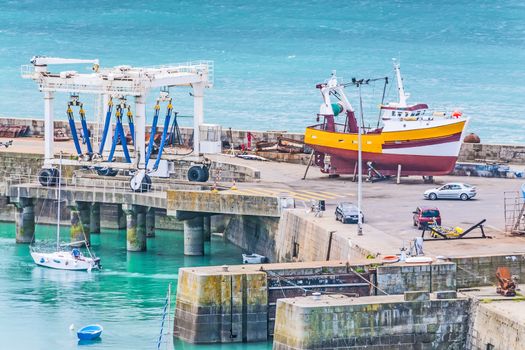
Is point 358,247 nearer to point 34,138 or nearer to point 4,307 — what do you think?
point 4,307

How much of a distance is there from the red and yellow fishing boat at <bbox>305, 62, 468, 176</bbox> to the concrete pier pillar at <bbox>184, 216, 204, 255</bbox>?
10749 mm

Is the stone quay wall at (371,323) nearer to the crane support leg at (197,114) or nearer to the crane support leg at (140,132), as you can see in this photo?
the crane support leg at (140,132)

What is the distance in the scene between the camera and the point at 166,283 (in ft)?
262

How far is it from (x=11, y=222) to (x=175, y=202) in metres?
16.6

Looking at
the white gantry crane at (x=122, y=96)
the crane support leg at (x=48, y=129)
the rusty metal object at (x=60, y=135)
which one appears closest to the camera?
the white gantry crane at (x=122, y=96)

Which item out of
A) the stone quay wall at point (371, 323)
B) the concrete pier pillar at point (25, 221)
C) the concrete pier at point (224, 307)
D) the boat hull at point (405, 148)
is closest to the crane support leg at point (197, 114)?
the boat hull at point (405, 148)

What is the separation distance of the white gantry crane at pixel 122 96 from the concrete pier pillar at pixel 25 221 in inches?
61.5

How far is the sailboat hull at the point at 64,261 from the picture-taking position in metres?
83.8

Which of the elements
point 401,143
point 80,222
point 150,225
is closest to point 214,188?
point 150,225

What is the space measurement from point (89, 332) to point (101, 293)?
9.49m

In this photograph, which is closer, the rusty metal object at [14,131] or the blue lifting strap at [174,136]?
the blue lifting strap at [174,136]

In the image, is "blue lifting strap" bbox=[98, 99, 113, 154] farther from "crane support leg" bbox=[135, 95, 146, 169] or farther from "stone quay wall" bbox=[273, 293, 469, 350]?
"stone quay wall" bbox=[273, 293, 469, 350]

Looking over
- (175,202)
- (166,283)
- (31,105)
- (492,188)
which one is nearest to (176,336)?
(166,283)

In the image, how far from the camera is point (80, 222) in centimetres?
8881
